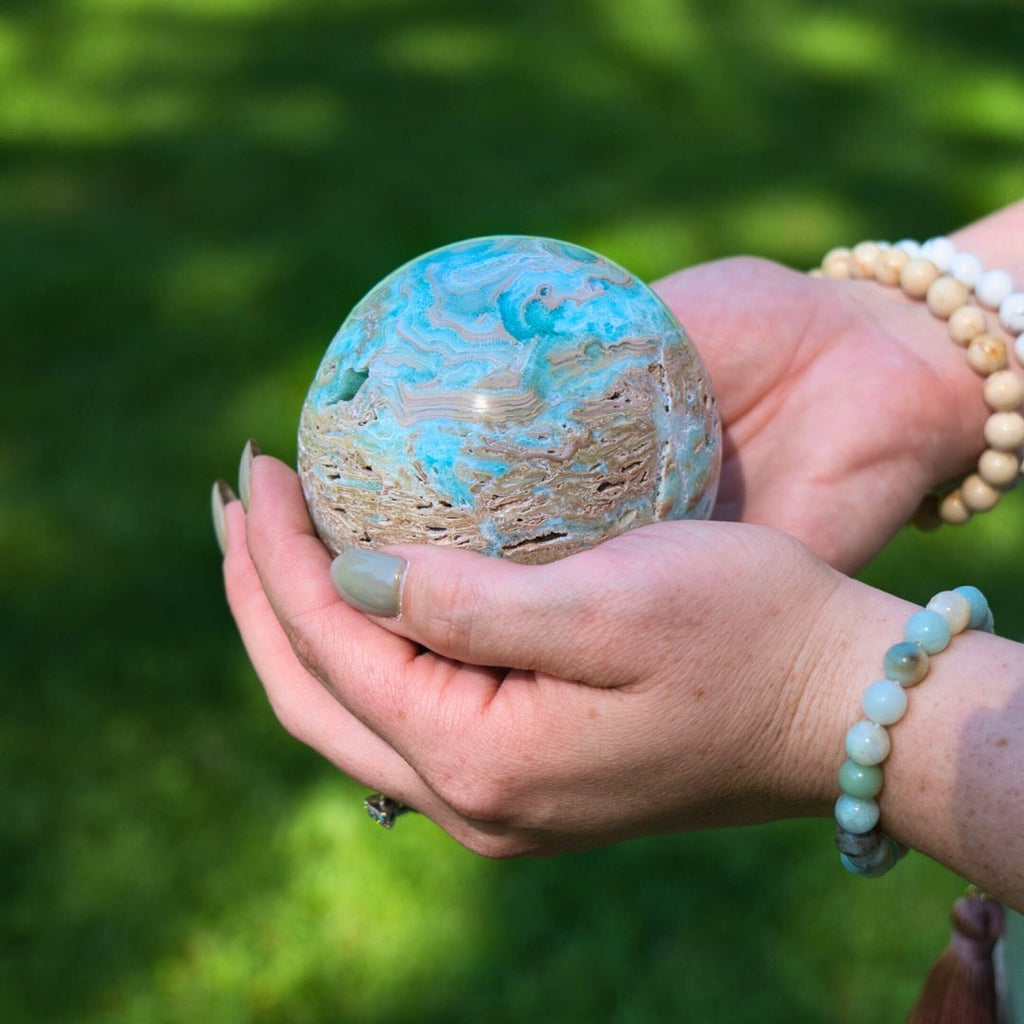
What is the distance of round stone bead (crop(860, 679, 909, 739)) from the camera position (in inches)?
81.6

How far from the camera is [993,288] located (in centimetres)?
307

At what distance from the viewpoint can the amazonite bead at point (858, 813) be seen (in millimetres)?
2115

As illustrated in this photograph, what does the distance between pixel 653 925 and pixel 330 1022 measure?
0.98 m

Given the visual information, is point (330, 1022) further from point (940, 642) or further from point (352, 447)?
point (940, 642)

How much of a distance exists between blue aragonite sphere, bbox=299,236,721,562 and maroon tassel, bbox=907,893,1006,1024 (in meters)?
1.04

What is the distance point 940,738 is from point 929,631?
178 mm

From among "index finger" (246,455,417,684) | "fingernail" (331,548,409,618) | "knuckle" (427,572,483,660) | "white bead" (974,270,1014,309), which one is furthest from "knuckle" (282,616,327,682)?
"white bead" (974,270,1014,309)

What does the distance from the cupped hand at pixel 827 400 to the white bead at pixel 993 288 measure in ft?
0.42

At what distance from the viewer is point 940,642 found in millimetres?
2096

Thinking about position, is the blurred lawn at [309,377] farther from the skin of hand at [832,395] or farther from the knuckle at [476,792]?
the knuckle at [476,792]

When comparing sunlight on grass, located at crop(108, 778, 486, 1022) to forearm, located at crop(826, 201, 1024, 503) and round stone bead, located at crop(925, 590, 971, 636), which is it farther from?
round stone bead, located at crop(925, 590, 971, 636)

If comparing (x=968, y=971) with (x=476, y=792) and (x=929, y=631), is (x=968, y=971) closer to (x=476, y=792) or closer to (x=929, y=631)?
(x=929, y=631)

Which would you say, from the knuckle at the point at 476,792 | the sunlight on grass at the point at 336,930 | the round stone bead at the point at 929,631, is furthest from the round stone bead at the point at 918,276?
the sunlight on grass at the point at 336,930

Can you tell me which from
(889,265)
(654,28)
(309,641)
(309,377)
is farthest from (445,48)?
(309,641)
